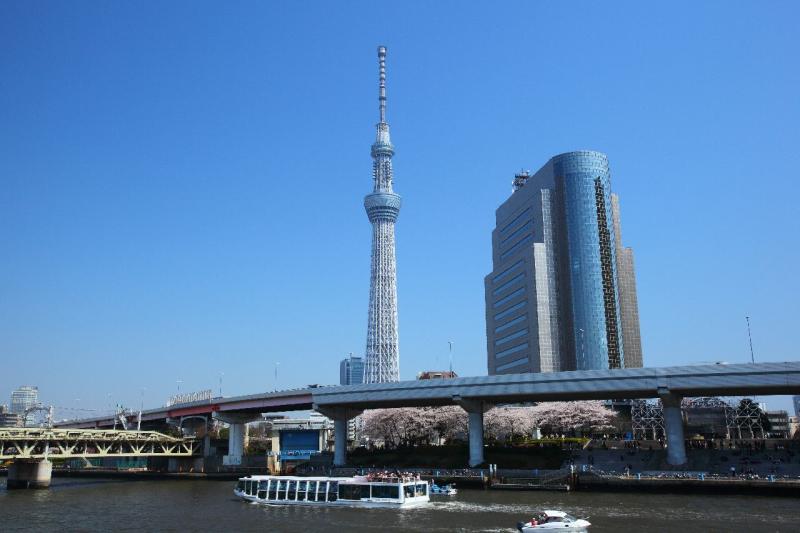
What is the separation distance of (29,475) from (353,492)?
152 ft

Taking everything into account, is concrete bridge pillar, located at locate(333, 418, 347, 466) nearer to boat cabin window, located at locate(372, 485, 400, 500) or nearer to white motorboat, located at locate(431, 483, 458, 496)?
white motorboat, located at locate(431, 483, 458, 496)

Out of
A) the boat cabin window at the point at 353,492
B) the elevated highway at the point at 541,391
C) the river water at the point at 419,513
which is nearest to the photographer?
the river water at the point at 419,513

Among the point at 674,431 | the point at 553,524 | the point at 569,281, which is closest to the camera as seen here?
the point at 553,524

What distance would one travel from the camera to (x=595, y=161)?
158250mm

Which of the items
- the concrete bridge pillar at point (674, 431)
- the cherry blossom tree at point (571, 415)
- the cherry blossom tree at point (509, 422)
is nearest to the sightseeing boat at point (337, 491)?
the concrete bridge pillar at point (674, 431)

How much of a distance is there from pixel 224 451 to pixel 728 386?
83.6 m

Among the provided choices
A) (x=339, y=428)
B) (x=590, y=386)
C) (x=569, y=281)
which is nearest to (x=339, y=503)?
(x=590, y=386)

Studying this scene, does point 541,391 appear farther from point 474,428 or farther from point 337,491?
point 337,491

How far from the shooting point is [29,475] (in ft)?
282

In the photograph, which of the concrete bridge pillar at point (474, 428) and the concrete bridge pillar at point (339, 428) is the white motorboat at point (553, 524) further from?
the concrete bridge pillar at point (339, 428)

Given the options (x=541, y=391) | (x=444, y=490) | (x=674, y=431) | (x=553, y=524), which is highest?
(x=541, y=391)

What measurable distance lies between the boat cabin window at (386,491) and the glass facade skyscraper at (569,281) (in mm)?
92183

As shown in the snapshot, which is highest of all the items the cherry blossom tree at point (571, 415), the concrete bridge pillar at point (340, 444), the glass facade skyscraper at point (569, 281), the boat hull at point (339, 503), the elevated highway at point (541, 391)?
the glass facade skyscraper at point (569, 281)

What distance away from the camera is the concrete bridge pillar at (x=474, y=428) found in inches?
3406
